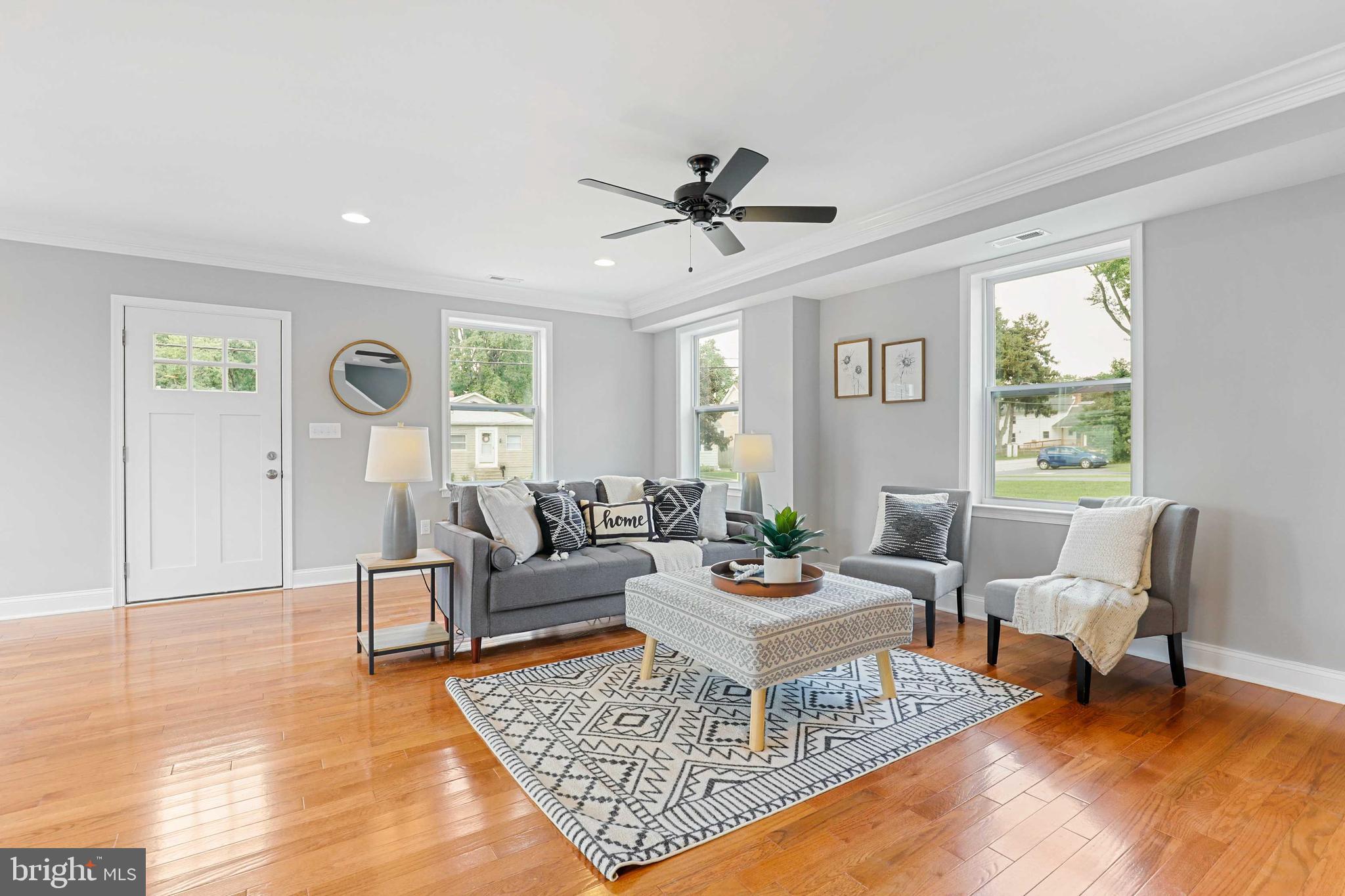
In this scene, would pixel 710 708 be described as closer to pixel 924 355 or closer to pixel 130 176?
pixel 924 355

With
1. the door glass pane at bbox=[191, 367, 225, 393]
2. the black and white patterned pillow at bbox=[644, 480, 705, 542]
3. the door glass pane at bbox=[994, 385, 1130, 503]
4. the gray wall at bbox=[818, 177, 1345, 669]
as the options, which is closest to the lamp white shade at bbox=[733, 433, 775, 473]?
the black and white patterned pillow at bbox=[644, 480, 705, 542]

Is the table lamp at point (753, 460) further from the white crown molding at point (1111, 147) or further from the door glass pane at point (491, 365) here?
the door glass pane at point (491, 365)

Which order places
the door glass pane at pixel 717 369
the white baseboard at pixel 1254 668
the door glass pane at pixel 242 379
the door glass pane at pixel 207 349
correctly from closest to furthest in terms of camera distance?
the white baseboard at pixel 1254 668
the door glass pane at pixel 207 349
the door glass pane at pixel 242 379
the door glass pane at pixel 717 369

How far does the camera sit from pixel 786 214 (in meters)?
2.98

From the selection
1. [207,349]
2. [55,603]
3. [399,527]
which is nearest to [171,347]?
[207,349]

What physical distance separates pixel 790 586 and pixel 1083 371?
2.40 meters

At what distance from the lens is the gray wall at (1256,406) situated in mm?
2848

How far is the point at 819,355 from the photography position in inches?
206

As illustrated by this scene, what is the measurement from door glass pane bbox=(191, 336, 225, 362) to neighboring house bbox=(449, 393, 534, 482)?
5.66 feet

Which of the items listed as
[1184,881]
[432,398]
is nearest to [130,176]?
[432,398]

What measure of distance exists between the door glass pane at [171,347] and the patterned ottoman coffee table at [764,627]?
3805 mm

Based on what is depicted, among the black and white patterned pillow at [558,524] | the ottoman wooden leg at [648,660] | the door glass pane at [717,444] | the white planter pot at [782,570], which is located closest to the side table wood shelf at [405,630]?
the black and white patterned pillow at [558,524]

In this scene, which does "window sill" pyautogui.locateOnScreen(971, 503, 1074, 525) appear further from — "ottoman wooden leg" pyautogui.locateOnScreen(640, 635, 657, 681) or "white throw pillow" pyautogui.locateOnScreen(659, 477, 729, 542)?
"ottoman wooden leg" pyautogui.locateOnScreen(640, 635, 657, 681)

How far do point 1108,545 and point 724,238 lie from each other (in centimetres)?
239
